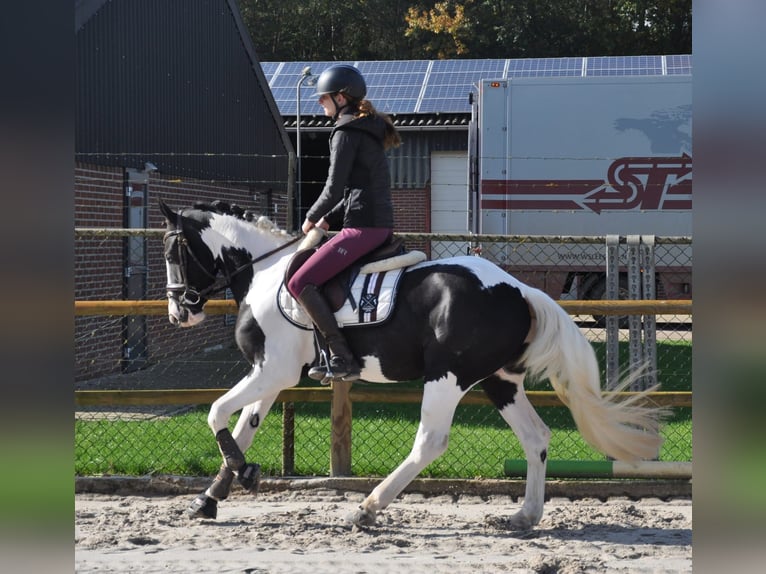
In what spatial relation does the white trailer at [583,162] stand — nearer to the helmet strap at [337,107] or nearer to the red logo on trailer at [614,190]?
the red logo on trailer at [614,190]

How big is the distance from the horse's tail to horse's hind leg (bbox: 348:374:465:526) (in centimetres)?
56

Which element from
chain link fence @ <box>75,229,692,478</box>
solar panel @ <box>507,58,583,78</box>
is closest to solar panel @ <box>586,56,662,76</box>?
solar panel @ <box>507,58,583,78</box>

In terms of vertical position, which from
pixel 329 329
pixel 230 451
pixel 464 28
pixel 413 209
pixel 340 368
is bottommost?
pixel 230 451

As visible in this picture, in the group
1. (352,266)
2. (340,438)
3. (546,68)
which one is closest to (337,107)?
(352,266)

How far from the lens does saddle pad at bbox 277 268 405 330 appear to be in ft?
19.2

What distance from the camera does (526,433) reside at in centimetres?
616

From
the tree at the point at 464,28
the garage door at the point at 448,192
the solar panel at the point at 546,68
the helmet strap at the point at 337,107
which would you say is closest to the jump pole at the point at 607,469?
the helmet strap at the point at 337,107

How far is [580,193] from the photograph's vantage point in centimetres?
1809

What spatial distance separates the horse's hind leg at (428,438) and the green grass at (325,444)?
59.1 inches

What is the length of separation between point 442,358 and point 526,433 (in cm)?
79

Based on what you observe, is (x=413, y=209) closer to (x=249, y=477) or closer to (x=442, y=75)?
(x=442, y=75)

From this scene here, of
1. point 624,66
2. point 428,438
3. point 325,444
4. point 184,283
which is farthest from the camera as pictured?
point 624,66

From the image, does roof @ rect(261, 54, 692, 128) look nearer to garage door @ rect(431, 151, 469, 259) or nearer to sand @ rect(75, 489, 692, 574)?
garage door @ rect(431, 151, 469, 259)
